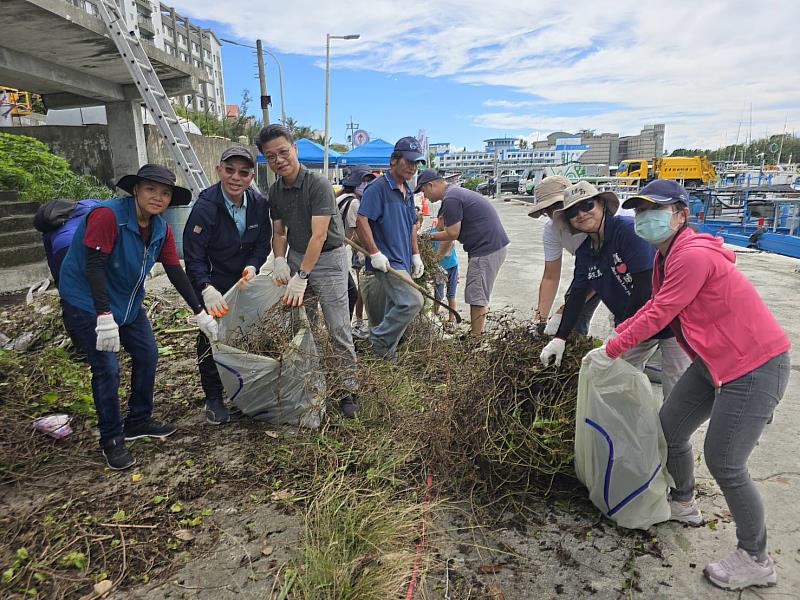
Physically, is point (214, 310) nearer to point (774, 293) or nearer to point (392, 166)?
point (392, 166)

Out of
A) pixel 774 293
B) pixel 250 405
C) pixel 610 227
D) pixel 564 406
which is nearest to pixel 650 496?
pixel 564 406

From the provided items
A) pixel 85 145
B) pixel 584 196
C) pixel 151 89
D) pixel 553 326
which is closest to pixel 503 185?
pixel 85 145

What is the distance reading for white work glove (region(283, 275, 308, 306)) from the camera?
3.00 m

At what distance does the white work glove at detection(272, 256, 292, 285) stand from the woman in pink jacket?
6.65ft

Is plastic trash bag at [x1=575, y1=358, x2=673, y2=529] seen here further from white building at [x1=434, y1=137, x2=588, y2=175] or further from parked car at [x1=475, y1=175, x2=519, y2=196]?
white building at [x1=434, y1=137, x2=588, y2=175]

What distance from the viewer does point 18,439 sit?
2674mm

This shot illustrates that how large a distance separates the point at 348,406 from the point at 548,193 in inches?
65.8

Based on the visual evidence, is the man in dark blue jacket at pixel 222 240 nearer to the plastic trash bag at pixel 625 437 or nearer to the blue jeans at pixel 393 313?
the blue jeans at pixel 393 313

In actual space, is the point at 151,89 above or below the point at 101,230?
above

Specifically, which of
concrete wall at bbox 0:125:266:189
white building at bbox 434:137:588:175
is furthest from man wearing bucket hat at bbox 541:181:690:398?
white building at bbox 434:137:588:175

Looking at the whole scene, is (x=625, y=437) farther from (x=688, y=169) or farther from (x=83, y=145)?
(x=688, y=169)

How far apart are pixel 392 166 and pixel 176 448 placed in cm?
233

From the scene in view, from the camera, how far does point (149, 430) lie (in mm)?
2893

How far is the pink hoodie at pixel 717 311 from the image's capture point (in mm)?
1743
